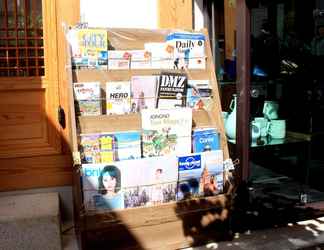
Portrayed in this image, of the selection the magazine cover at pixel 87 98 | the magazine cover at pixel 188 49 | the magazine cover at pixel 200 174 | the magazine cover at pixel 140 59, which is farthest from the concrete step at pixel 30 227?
the magazine cover at pixel 188 49

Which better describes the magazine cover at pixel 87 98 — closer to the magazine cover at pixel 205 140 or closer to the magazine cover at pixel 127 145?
the magazine cover at pixel 127 145

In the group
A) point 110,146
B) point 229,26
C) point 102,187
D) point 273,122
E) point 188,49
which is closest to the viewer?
point 102,187

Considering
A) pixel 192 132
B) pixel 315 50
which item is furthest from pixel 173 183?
pixel 315 50

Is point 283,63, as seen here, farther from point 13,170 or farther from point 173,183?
point 13,170

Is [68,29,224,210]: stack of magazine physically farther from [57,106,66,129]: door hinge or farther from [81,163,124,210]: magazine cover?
[57,106,66,129]: door hinge

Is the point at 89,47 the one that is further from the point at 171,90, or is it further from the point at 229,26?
the point at 229,26

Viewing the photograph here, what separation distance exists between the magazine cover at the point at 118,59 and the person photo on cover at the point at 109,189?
0.80m

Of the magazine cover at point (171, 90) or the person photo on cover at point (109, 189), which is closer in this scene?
the person photo on cover at point (109, 189)

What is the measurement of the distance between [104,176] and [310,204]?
2.06 metres

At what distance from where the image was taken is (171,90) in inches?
143

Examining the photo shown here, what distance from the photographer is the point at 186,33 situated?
3.69m

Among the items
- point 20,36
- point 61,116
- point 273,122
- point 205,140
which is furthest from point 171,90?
point 20,36

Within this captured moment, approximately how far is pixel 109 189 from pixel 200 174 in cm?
74

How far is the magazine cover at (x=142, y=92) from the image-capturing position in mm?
3553
